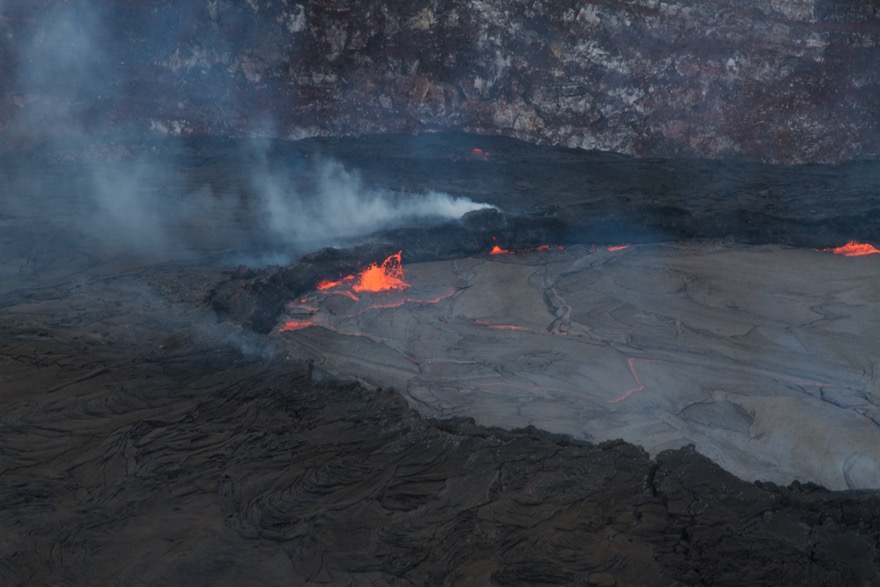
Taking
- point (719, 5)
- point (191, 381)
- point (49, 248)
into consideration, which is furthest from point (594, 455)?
point (719, 5)

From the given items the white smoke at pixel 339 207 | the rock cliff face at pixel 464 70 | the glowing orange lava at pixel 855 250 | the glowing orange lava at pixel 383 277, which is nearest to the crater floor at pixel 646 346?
the glowing orange lava at pixel 383 277

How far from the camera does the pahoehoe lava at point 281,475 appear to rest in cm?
654

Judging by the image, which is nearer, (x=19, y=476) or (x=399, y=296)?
(x=19, y=476)

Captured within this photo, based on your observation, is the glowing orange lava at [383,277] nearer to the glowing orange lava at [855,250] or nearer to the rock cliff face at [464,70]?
the rock cliff face at [464,70]

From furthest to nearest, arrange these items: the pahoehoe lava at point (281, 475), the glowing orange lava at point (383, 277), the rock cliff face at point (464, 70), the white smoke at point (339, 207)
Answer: the rock cliff face at point (464, 70), the white smoke at point (339, 207), the glowing orange lava at point (383, 277), the pahoehoe lava at point (281, 475)

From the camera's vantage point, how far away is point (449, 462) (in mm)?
7762

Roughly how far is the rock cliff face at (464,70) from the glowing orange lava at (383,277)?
588 cm

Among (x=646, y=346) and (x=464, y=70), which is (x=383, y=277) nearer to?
(x=646, y=346)

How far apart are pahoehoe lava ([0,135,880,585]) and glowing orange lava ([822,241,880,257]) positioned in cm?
200

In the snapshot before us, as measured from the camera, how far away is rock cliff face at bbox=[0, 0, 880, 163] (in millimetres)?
17484

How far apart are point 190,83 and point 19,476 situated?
12.7 metres

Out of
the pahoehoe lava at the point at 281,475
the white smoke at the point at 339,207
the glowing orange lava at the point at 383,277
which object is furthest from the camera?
the white smoke at the point at 339,207

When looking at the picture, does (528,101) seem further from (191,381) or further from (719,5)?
(191,381)

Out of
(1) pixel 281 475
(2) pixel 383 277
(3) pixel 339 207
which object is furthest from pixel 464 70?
(1) pixel 281 475
